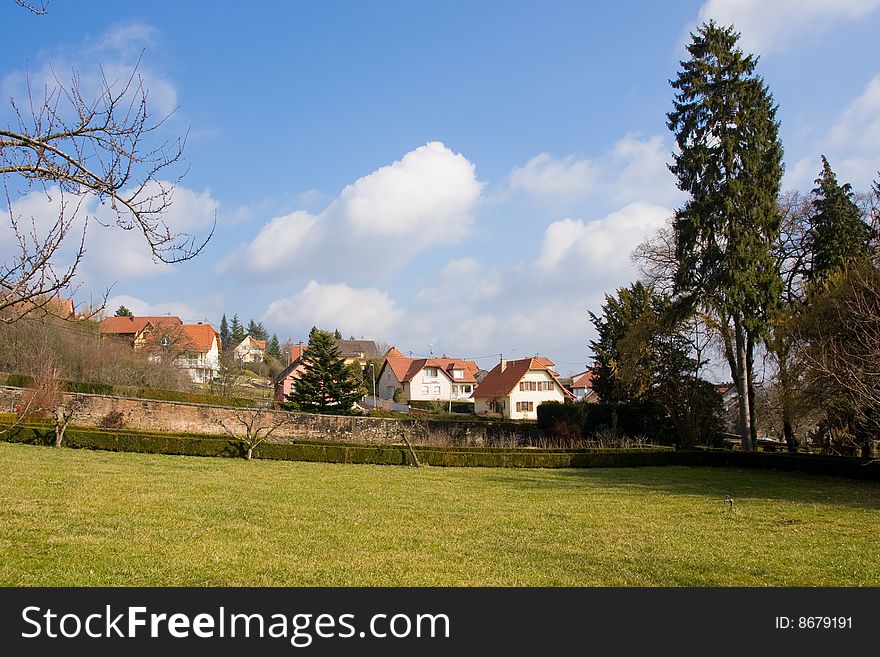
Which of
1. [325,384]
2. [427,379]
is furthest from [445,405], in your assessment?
[325,384]

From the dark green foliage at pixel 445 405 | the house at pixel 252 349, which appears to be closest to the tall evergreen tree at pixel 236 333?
the house at pixel 252 349

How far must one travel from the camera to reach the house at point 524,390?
189ft

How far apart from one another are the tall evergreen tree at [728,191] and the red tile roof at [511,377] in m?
31.8

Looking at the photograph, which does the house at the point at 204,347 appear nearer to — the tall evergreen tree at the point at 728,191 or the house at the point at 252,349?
the house at the point at 252,349

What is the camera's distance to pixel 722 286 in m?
24.3

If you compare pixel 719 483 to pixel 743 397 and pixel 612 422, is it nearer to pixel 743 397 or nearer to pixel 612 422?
pixel 743 397

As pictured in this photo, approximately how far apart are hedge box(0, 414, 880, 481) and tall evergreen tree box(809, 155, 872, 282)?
27.1ft

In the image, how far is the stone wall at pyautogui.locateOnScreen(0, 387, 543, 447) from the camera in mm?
27812

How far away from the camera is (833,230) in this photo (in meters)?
26.5

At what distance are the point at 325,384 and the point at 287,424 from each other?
40.3 ft

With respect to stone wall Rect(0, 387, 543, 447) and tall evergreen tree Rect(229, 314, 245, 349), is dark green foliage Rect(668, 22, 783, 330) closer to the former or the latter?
stone wall Rect(0, 387, 543, 447)

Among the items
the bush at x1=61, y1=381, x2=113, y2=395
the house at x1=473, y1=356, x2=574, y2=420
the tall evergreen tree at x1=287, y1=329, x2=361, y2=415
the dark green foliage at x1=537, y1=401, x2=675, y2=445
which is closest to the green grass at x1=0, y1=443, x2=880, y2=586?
the dark green foliage at x1=537, y1=401, x2=675, y2=445

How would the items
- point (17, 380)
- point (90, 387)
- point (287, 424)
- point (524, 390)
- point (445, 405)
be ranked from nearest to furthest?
point (287, 424), point (17, 380), point (90, 387), point (524, 390), point (445, 405)

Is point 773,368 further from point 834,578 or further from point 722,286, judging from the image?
point 834,578
